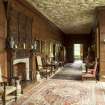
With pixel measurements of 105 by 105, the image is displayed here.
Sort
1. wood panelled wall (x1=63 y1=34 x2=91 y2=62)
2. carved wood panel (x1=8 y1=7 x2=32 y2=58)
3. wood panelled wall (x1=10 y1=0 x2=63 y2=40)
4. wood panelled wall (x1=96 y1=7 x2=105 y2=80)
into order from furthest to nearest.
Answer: wood panelled wall (x1=63 y1=34 x2=91 y2=62) → wood panelled wall (x1=96 y1=7 x2=105 y2=80) → wood panelled wall (x1=10 y1=0 x2=63 y2=40) → carved wood panel (x1=8 y1=7 x2=32 y2=58)

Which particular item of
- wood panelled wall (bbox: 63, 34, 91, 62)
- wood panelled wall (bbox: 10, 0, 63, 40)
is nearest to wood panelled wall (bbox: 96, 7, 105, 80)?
wood panelled wall (bbox: 10, 0, 63, 40)

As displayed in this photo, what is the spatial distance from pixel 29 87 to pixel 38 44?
3.36 m

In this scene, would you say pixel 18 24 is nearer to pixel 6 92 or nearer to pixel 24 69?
pixel 24 69

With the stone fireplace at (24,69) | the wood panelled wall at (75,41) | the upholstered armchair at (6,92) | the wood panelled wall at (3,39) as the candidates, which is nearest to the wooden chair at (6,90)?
the upholstered armchair at (6,92)

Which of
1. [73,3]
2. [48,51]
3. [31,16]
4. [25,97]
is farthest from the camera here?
[48,51]

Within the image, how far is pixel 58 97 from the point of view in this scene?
21.6 feet

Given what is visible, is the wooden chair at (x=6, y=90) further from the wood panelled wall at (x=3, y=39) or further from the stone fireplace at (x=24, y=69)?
the stone fireplace at (x=24, y=69)

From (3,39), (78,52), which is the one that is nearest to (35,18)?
(3,39)

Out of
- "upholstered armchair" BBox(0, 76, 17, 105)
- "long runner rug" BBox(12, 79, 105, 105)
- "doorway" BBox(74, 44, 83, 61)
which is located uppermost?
"doorway" BBox(74, 44, 83, 61)

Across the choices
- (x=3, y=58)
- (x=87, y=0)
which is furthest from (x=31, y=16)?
(x=3, y=58)

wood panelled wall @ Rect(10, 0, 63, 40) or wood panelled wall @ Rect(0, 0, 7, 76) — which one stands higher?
wood panelled wall @ Rect(10, 0, 63, 40)

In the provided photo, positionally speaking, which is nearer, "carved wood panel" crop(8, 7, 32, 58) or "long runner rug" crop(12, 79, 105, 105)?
"long runner rug" crop(12, 79, 105, 105)

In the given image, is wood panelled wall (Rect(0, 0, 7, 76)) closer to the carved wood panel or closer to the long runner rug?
the carved wood panel

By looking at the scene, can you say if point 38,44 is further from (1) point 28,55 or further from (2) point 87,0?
(2) point 87,0
